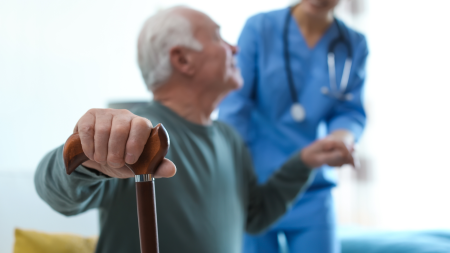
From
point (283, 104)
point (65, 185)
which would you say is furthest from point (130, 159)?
point (283, 104)

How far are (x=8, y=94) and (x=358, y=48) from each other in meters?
1.10

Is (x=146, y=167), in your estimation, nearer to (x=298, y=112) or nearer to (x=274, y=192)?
(x=274, y=192)

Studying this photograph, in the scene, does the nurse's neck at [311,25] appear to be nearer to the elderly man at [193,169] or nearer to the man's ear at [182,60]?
the elderly man at [193,169]

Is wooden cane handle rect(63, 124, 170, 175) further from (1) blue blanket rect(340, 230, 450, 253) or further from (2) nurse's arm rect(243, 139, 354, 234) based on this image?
(1) blue blanket rect(340, 230, 450, 253)

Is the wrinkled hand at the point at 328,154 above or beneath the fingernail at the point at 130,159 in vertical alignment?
above

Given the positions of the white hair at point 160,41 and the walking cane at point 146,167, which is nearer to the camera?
the walking cane at point 146,167

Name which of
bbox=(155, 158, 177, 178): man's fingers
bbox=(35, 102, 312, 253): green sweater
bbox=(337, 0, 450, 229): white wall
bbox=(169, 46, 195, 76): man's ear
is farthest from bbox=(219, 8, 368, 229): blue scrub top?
bbox=(337, 0, 450, 229): white wall

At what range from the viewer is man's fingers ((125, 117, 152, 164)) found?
1.23ft

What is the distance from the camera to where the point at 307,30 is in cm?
135

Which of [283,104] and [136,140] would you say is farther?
[283,104]

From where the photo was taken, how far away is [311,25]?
4.43 feet

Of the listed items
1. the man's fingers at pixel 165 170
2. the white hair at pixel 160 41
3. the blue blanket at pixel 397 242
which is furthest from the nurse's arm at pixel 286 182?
the man's fingers at pixel 165 170

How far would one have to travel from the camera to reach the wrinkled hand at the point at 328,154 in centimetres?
95

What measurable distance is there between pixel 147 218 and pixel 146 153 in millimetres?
63
